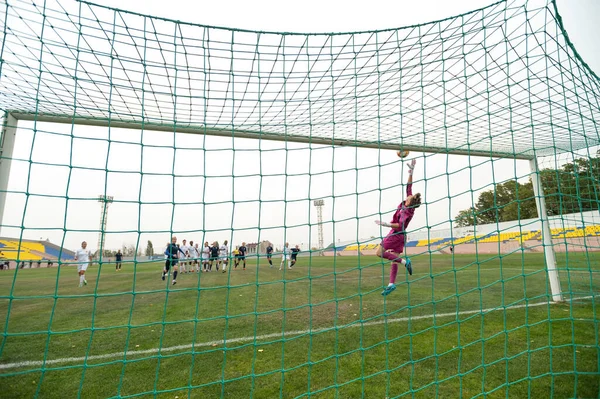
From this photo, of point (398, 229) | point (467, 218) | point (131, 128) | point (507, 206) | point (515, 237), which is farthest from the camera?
point (507, 206)

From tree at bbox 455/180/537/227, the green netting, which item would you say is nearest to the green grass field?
the green netting

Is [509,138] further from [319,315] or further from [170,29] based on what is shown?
[170,29]

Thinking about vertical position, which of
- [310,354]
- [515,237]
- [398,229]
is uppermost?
[398,229]

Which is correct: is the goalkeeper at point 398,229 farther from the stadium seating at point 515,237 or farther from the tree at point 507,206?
the tree at point 507,206

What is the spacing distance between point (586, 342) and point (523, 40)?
3384 millimetres

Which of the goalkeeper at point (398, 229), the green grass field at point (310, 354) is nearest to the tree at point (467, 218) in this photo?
the green grass field at point (310, 354)

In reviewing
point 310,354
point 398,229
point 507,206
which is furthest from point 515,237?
point 507,206

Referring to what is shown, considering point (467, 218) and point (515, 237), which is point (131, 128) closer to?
point (515, 237)

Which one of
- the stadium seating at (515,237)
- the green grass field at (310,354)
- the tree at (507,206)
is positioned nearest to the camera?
the green grass field at (310,354)

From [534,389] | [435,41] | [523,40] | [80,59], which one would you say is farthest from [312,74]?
[534,389]

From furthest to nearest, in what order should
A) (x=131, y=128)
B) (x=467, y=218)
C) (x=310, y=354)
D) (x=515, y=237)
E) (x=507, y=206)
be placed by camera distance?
(x=507, y=206) → (x=467, y=218) → (x=515, y=237) → (x=131, y=128) → (x=310, y=354)

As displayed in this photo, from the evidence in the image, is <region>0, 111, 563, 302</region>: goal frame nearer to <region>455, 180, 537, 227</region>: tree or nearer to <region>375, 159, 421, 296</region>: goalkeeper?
<region>375, 159, 421, 296</region>: goalkeeper

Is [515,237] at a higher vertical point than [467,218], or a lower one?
lower

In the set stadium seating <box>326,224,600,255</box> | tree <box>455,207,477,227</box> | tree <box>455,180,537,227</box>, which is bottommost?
stadium seating <box>326,224,600,255</box>
